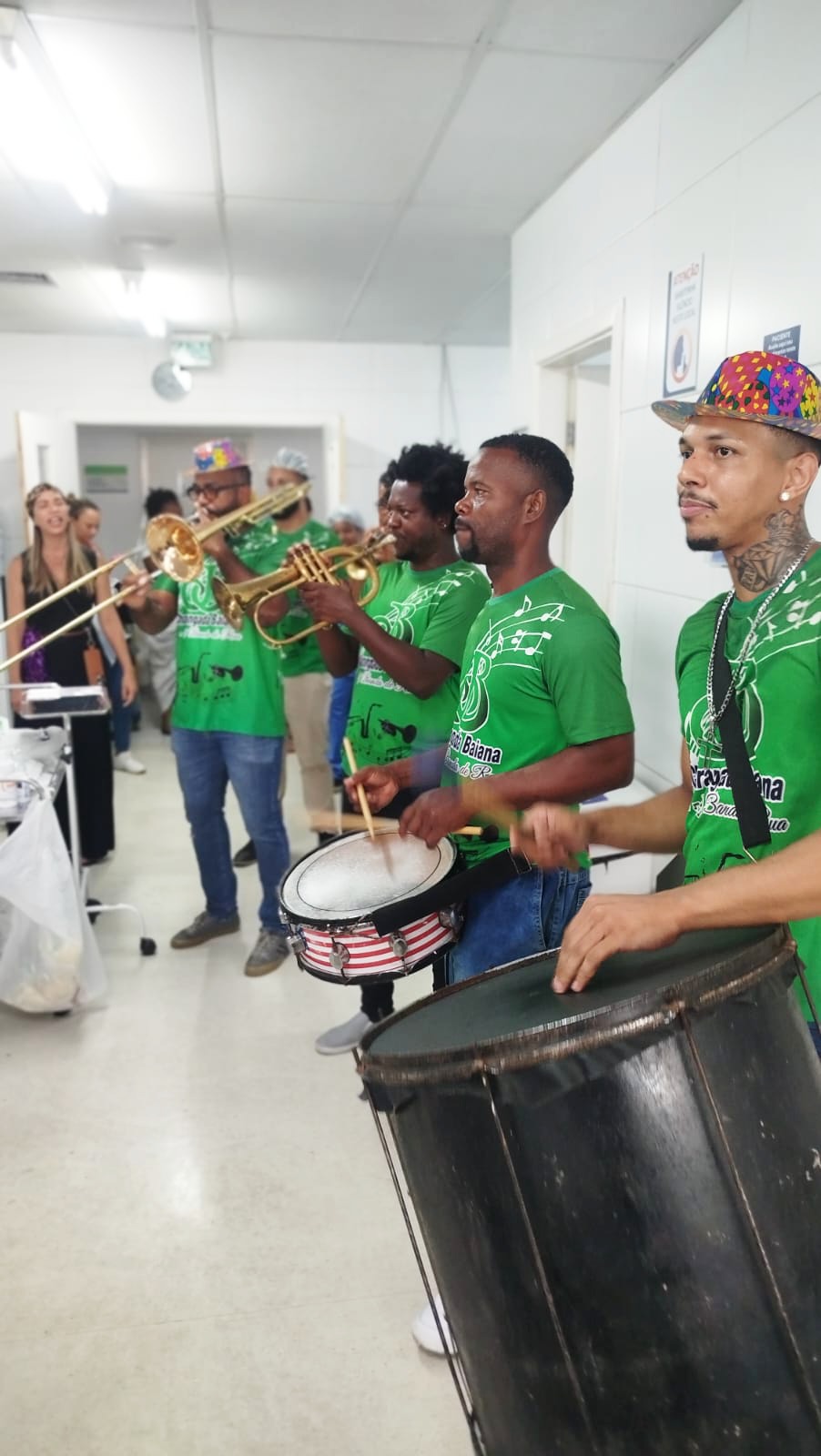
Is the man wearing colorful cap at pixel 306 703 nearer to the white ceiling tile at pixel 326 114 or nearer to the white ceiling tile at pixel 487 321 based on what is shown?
the white ceiling tile at pixel 326 114

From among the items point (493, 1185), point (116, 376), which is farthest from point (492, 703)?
point (116, 376)

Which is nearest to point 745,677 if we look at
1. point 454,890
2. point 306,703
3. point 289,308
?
point 454,890

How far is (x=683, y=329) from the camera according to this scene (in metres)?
2.58

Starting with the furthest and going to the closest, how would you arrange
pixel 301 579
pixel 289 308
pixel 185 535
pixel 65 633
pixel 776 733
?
pixel 289 308
pixel 65 633
pixel 185 535
pixel 301 579
pixel 776 733

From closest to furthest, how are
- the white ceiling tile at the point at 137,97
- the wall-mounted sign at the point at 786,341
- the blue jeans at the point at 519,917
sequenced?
the blue jeans at the point at 519,917, the wall-mounted sign at the point at 786,341, the white ceiling tile at the point at 137,97

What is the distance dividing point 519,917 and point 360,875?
0.94 ft

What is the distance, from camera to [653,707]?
2934 millimetres

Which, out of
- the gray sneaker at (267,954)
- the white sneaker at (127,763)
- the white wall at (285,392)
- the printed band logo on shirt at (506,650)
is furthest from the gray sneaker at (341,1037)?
the white wall at (285,392)

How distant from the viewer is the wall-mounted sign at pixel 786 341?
6.68 feet

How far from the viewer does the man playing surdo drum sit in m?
1.57

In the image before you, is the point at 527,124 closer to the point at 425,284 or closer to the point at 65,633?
the point at 425,284

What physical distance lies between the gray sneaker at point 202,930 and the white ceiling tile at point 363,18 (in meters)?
2.62

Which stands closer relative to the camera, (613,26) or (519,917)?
(519,917)

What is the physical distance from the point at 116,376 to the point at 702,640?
21.3 feet
